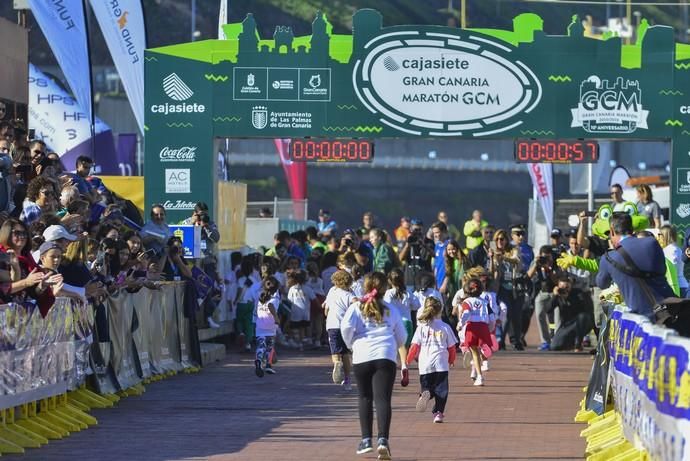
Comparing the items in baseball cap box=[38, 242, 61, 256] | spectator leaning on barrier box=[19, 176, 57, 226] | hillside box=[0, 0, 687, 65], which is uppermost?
hillside box=[0, 0, 687, 65]

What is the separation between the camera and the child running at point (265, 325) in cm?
2164

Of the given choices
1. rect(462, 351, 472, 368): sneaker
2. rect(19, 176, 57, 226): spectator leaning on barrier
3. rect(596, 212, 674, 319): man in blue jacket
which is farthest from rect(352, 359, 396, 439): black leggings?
rect(462, 351, 472, 368): sneaker

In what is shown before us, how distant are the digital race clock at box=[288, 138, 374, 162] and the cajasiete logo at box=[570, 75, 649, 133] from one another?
3.55 metres

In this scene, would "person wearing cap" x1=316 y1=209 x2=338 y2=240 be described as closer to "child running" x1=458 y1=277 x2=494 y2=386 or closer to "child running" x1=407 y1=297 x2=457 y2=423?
"child running" x1=458 y1=277 x2=494 y2=386

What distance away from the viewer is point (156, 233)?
23047 mm

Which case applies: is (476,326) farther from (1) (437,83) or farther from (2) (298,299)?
(1) (437,83)

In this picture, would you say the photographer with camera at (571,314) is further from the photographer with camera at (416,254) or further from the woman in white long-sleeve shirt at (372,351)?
the woman in white long-sleeve shirt at (372,351)

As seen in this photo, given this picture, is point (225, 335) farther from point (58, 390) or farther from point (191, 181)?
point (58, 390)

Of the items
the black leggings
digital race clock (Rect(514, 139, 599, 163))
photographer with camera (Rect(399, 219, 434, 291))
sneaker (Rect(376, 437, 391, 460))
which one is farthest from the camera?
photographer with camera (Rect(399, 219, 434, 291))

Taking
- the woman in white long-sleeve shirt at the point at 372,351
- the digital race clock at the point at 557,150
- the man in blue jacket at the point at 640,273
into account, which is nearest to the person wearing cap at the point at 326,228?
the digital race clock at the point at 557,150

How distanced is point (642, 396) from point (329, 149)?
1672cm

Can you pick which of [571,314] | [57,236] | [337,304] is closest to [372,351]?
[57,236]

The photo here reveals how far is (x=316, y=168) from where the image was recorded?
87375 millimetres

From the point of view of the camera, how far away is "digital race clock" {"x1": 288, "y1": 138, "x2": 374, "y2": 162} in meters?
27.6
